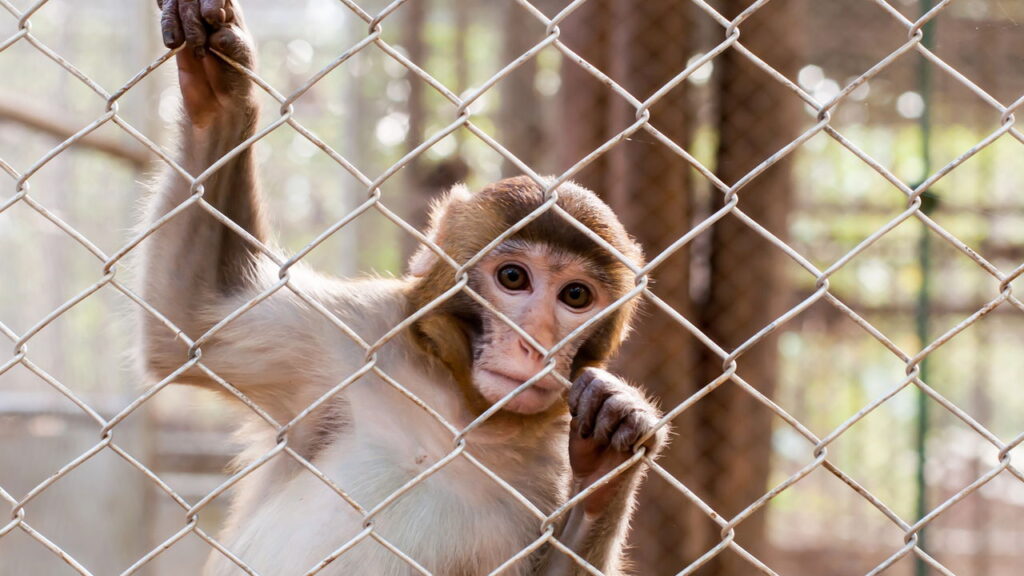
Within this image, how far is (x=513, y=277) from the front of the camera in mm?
2980

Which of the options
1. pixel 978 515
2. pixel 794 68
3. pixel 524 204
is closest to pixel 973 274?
pixel 978 515

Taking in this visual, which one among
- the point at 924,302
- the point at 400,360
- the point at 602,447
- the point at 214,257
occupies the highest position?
the point at 924,302

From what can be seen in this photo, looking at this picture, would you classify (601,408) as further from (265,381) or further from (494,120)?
(494,120)

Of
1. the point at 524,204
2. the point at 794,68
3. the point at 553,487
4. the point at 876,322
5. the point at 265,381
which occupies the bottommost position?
the point at 553,487

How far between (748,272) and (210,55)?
176 inches

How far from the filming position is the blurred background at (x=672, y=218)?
18.0 feet

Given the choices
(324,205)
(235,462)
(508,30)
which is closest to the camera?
(235,462)

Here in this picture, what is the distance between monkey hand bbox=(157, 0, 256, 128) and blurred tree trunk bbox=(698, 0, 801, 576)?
4.00 m

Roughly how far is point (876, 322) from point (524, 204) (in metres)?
6.74

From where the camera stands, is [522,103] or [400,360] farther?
[522,103]

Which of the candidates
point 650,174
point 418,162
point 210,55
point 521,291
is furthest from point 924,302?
point 418,162

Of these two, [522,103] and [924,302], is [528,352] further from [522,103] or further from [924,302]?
[522,103]

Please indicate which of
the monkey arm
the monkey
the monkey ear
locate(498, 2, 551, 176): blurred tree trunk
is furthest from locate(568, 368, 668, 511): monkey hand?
locate(498, 2, 551, 176): blurred tree trunk

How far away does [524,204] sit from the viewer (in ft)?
10.2
